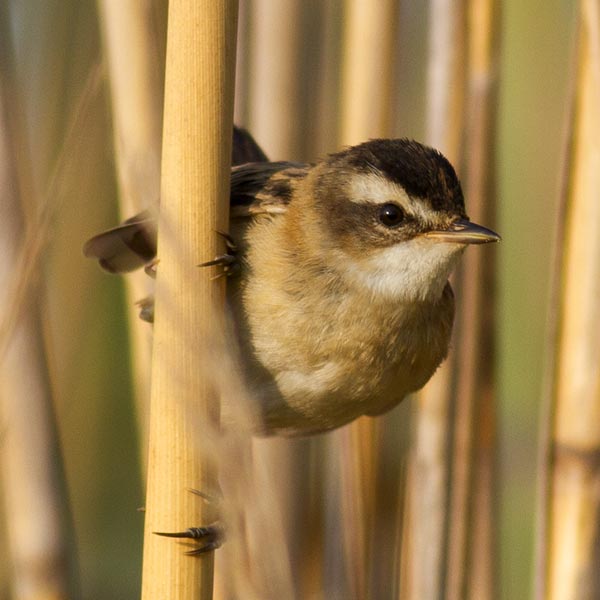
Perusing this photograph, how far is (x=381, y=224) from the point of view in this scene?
1941mm

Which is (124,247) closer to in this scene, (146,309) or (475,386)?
(146,309)

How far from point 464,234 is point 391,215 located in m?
0.16

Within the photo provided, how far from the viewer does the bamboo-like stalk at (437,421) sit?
2.19 meters

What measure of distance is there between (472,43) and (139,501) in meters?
1.69

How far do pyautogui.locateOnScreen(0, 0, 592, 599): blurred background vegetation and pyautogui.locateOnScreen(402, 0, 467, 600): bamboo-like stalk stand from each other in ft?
0.33

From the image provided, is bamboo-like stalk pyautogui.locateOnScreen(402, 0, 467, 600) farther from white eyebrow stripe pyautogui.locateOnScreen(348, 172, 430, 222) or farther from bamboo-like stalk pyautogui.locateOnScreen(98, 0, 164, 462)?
bamboo-like stalk pyautogui.locateOnScreen(98, 0, 164, 462)

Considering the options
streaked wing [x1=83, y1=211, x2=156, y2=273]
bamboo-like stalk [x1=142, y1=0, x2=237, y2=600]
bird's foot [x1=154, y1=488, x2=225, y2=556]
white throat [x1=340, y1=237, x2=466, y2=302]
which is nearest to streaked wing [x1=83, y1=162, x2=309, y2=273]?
streaked wing [x1=83, y1=211, x2=156, y2=273]

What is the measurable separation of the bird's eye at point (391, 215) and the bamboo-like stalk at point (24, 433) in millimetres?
759

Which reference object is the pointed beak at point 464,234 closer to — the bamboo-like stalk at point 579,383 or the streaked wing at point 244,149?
the bamboo-like stalk at point 579,383

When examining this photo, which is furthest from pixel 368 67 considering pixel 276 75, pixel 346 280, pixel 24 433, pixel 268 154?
pixel 24 433

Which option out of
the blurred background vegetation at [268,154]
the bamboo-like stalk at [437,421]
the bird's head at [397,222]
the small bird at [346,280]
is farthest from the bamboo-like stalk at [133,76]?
the bamboo-like stalk at [437,421]

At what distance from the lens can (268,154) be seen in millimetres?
2371

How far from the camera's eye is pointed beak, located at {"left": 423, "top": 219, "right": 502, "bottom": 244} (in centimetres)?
182

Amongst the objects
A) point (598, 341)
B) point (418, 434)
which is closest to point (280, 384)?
point (418, 434)
